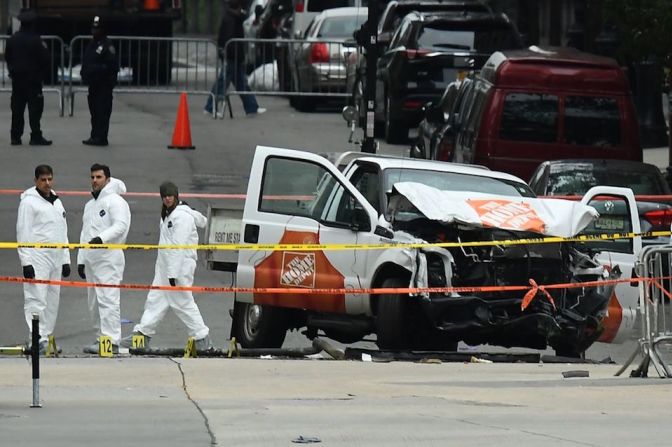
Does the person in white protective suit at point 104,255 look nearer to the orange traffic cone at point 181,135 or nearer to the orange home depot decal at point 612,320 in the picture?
the orange home depot decal at point 612,320

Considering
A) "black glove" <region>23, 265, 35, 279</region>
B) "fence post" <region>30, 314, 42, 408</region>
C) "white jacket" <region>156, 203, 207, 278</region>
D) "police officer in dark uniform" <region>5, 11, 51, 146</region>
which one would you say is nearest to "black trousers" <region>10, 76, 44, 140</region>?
"police officer in dark uniform" <region>5, 11, 51, 146</region>

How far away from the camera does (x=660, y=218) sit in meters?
16.2

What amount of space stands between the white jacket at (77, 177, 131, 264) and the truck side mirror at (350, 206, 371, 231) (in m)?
2.38

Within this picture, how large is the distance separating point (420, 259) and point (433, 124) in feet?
28.9

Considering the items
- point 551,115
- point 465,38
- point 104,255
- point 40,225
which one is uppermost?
point 465,38

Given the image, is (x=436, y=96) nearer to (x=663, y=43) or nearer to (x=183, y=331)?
(x=663, y=43)

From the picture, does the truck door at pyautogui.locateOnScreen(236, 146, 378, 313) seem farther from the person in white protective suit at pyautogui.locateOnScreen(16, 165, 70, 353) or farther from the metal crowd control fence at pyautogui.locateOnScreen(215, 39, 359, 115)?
→ the metal crowd control fence at pyautogui.locateOnScreen(215, 39, 359, 115)

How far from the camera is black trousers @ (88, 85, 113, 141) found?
24938 millimetres

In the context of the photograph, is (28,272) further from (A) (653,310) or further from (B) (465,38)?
(B) (465,38)

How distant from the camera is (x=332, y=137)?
27656 mm

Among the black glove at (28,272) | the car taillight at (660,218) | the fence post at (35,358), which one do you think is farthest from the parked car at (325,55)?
the fence post at (35,358)

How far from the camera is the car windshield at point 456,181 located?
1427 centimetres

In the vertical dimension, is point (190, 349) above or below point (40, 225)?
below

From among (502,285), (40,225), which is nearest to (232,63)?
(40,225)
